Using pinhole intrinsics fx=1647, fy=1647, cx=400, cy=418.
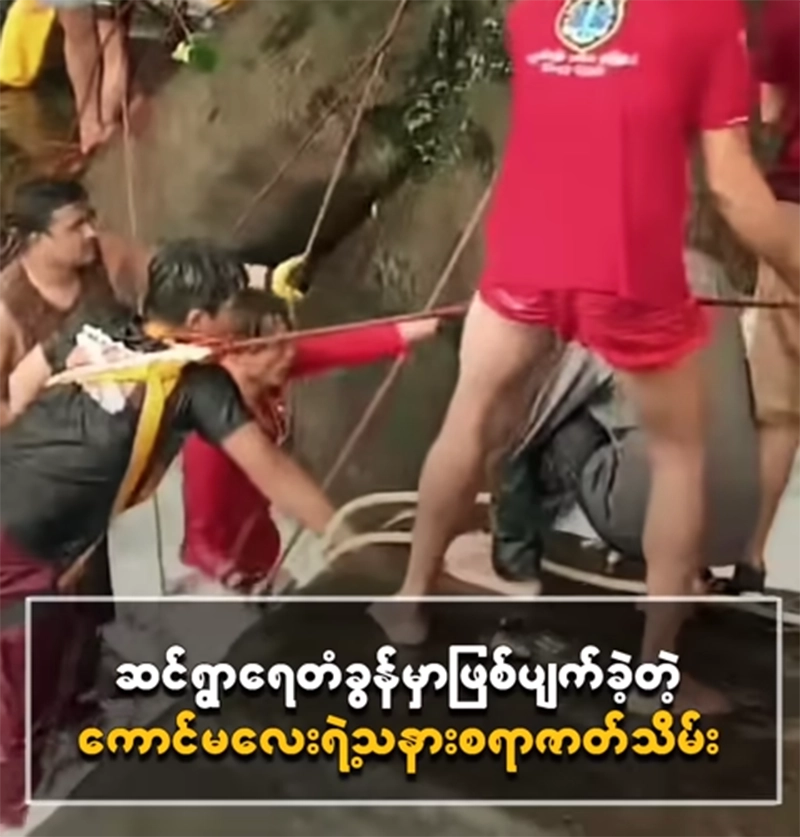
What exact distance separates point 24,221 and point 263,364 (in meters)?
0.17

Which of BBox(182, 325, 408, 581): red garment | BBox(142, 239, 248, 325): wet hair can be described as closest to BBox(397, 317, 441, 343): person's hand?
BBox(182, 325, 408, 581): red garment

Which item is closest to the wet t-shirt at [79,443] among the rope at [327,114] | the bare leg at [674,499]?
the rope at [327,114]

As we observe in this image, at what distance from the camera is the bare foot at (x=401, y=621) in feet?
3.38

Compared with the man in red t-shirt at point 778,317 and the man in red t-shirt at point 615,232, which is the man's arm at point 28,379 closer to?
the man in red t-shirt at point 615,232

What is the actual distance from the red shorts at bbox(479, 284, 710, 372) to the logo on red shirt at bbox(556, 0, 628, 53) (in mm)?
147

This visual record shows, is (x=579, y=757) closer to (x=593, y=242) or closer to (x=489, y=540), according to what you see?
(x=489, y=540)

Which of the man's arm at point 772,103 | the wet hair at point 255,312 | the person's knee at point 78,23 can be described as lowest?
the wet hair at point 255,312

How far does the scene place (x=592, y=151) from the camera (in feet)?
3.20

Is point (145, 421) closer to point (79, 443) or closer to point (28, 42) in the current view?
point (79, 443)

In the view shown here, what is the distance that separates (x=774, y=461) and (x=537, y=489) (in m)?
0.15

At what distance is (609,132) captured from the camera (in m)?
0.97

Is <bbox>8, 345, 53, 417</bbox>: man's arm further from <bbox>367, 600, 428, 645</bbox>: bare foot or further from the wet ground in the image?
<bbox>367, 600, 428, 645</bbox>: bare foot

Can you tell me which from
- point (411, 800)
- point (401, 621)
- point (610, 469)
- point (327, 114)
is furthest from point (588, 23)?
point (411, 800)

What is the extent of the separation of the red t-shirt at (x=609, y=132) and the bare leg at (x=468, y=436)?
0.11 ft
